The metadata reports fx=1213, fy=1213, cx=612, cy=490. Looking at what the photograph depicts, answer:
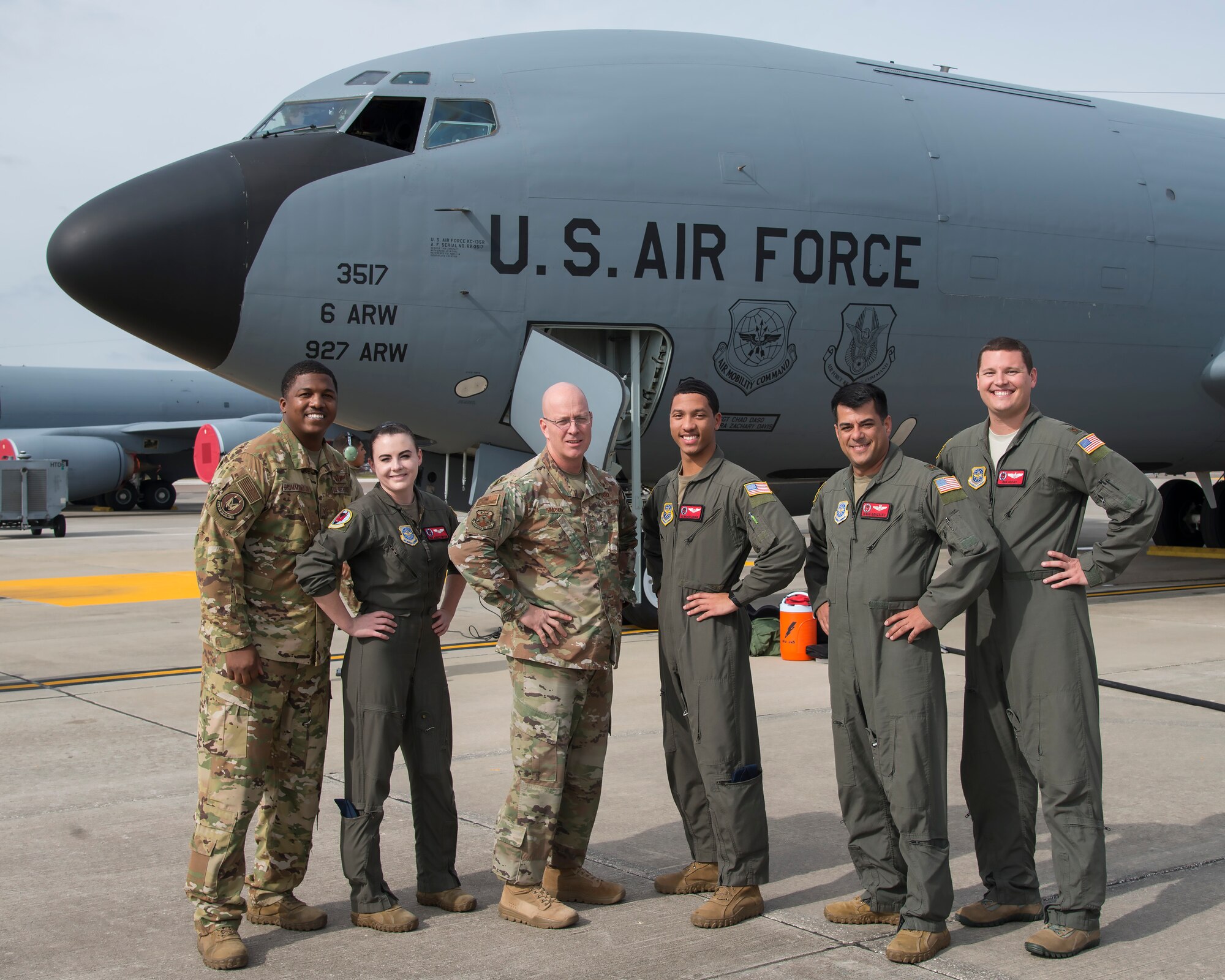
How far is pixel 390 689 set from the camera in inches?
173

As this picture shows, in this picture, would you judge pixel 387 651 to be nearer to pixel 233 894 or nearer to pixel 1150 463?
pixel 233 894

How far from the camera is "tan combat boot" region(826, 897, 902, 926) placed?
14.1 feet

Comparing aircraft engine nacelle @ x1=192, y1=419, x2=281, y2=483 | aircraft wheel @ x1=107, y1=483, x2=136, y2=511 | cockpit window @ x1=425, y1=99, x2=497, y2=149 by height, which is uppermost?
cockpit window @ x1=425, y1=99, x2=497, y2=149

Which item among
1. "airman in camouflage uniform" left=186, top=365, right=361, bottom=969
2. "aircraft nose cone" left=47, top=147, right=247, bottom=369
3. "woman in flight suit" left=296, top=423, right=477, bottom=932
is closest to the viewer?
"airman in camouflage uniform" left=186, top=365, right=361, bottom=969

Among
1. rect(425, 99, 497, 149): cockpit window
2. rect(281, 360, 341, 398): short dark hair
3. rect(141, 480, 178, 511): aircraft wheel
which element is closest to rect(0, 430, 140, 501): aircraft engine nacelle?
rect(141, 480, 178, 511): aircraft wheel

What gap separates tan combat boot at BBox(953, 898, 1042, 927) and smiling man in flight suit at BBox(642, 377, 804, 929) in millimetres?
710

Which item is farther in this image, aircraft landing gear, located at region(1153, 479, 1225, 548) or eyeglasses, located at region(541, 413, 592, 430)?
aircraft landing gear, located at region(1153, 479, 1225, 548)

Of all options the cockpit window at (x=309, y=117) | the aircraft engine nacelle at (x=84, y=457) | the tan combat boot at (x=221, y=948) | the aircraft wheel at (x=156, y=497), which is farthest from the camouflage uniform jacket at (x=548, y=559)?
the aircraft wheel at (x=156, y=497)

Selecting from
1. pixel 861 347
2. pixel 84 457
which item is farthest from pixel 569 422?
pixel 84 457

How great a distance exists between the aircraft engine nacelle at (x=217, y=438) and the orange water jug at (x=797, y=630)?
18.8m

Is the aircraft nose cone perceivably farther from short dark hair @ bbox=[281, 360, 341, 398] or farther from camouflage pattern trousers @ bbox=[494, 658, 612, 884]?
camouflage pattern trousers @ bbox=[494, 658, 612, 884]

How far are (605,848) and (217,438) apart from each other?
26.4 meters

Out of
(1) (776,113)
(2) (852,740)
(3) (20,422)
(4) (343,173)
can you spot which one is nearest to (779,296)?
(1) (776,113)

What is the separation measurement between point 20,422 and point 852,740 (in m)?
35.4
